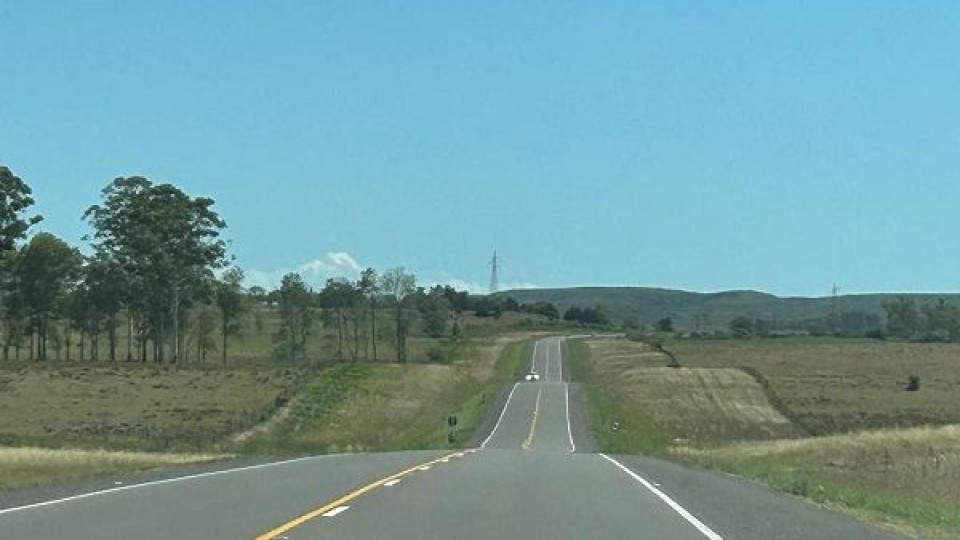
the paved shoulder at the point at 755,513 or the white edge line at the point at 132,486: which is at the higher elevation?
the white edge line at the point at 132,486

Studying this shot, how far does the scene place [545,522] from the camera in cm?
1672

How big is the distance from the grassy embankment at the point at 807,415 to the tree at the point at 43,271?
4773cm

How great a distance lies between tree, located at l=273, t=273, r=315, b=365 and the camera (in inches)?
5571

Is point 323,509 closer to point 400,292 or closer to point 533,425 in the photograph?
point 533,425

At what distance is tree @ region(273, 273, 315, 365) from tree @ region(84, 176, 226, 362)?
18.6 meters

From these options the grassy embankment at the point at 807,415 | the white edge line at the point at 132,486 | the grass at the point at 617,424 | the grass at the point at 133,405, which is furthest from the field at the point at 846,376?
the white edge line at the point at 132,486

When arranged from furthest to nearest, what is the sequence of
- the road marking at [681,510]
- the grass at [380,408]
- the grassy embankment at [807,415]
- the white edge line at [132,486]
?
the grass at [380,408], the grassy embankment at [807,415], the white edge line at [132,486], the road marking at [681,510]

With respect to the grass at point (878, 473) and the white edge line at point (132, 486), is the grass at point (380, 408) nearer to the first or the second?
the grass at point (878, 473)

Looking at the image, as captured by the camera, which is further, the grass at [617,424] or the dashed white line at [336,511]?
the grass at [617,424]

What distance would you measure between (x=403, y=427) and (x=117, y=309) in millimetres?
58900

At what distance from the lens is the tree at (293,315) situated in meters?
142

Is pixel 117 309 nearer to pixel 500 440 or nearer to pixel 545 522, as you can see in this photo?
pixel 500 440

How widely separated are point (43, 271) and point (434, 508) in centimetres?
10469

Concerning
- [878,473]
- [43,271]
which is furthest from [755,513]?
[43,271]
